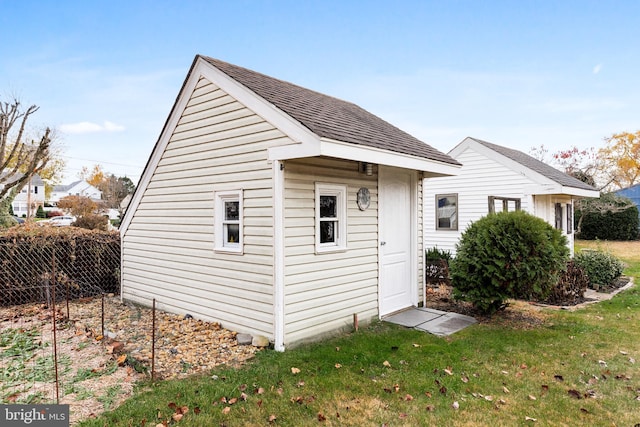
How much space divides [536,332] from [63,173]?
43.1m

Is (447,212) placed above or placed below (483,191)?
below

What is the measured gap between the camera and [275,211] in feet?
16.3

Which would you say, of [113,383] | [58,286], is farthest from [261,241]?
[58,286]

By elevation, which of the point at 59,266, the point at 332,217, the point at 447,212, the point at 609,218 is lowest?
the point at 59,266

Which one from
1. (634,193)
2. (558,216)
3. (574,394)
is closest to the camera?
(574,394)

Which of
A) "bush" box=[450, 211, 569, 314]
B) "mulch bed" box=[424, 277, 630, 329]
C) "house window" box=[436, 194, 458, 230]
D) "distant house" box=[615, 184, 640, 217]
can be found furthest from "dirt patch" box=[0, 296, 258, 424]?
"distant house" box=[615, 184, 640, 217]

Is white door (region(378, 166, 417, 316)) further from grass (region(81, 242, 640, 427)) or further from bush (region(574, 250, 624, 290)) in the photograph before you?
bush (region(574, 250, 624, 290))

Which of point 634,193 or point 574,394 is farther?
point 634,193

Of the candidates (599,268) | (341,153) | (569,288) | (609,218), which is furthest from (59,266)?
(609,218)

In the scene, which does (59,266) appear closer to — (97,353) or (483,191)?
(97,353)

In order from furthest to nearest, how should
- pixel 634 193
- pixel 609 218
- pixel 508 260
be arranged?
1. pixel 634 193
2. pixel 609 218
3. pixel 508 260

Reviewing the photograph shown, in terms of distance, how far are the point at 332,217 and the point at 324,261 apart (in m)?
0.70

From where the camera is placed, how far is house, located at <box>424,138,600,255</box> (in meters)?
12.1

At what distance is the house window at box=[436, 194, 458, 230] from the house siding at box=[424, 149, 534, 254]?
0.11m
